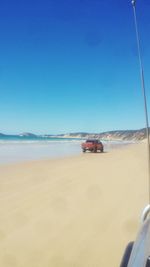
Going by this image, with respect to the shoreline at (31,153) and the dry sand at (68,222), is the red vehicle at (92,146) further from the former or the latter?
the dry sand at (68,222)

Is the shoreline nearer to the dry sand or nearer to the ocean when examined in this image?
the ocean

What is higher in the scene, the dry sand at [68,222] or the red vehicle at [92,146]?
the red vehicle at [92,146]

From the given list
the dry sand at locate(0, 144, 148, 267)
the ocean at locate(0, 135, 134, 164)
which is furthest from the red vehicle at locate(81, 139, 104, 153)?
the dry sand at locate(0, 144, 148, 267)

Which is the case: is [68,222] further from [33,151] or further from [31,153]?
[33,151]

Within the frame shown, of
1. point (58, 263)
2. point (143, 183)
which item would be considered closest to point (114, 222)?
point (58, 263)

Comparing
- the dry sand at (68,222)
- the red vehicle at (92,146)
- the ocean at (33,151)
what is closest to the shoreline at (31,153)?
the ocean at (33,151)

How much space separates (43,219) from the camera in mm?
6156

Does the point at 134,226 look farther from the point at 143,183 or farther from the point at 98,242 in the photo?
the point at 143,183

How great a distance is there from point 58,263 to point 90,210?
2405 mm

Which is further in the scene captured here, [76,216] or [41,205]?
[41,205]

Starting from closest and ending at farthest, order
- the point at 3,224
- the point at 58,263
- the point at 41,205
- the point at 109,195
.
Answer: the point at 58,263
the point at 3,224
the point at 41,205
the point at 109,195

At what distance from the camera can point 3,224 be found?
5.82 meters

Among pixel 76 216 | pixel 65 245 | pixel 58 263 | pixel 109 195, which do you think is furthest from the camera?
pixel 109 195

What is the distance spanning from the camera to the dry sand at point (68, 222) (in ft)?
15.2
